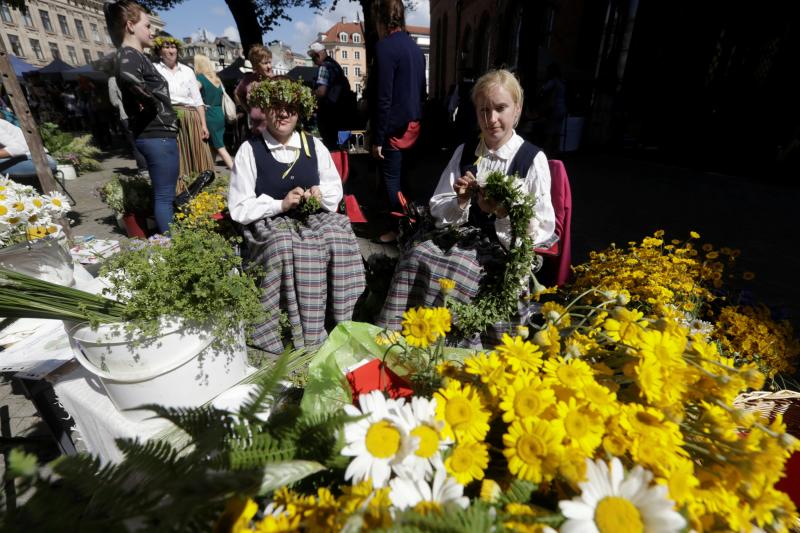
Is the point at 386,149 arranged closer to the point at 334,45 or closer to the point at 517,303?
the point at 517,303

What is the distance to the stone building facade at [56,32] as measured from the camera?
35.0 m

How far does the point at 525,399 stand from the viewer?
24.6 inches

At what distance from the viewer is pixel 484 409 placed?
0.68 meters

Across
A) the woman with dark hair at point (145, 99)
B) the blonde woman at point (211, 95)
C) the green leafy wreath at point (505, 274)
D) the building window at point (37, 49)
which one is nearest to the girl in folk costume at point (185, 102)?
the blonde woman at point (211, 95)

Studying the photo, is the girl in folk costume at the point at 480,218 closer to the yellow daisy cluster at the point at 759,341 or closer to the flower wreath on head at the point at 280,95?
the yellow daisy cluster at the point at 759,341

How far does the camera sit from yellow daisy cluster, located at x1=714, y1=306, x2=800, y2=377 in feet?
5.41

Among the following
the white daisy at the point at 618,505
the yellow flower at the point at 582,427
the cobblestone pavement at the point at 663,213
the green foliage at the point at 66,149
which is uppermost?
the yellow flower at the point at 582,427

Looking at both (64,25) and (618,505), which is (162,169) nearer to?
(618,505)

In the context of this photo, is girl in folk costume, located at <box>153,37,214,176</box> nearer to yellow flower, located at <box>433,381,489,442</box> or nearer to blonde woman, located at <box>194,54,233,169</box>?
blonde woman, located at <box>194,54,233,169</box>

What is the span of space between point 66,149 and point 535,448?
35.8ft

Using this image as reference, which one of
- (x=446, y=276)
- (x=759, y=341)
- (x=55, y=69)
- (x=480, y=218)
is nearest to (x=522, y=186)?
(x=480, y=218)

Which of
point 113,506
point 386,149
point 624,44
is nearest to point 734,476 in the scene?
point 113,506

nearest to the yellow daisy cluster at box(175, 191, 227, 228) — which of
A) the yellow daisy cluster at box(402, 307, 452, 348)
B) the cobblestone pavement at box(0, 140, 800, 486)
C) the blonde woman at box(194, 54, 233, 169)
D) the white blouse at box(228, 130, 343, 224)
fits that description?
the white blouse at box(228, 130, 343, 224)

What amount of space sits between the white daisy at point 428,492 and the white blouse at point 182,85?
482cm
